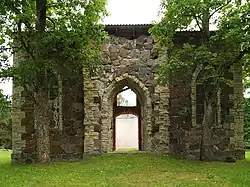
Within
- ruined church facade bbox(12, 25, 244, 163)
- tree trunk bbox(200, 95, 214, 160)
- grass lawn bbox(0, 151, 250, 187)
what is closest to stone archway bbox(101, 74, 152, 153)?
ruined church facade bbox(12, 25, 244, 163)

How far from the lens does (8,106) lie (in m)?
12.9

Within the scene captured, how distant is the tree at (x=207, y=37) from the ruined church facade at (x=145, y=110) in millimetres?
1185

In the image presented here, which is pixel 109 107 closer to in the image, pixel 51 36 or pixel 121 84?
pixel 121 84

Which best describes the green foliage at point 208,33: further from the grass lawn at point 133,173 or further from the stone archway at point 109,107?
the grass lawn at point 133,173

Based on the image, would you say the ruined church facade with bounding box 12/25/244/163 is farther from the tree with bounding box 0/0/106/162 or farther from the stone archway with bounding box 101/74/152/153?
the tree with bounding box 0/0/106/162

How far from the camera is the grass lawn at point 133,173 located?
30.4 feet

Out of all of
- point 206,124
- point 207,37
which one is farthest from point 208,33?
point 206,124

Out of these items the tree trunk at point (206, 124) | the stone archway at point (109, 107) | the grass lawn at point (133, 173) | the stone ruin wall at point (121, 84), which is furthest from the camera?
the stone archway at point (109, 107)

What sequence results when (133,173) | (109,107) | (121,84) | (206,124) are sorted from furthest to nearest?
1. (121,84)
2. (109,107)
3. (206,124)
4. (133,173)

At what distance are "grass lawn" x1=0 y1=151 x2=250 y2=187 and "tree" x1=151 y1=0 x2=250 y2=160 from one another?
1828mm

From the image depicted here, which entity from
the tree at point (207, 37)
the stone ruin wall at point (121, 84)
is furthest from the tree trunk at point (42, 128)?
the tree at point (207, 37)

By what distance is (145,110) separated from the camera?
14.7 meters

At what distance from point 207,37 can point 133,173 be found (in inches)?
219

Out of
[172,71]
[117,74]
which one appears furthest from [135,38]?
[172,71]
